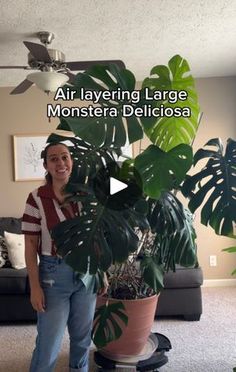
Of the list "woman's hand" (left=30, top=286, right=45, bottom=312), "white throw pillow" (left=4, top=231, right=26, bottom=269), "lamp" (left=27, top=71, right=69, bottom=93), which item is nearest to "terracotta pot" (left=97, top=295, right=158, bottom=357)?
"woman's hand" (left=30, top=286, right=45, bottom=312)

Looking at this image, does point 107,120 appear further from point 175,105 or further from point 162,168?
point 175,105

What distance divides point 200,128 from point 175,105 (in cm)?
234

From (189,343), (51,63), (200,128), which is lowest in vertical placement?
(189,343)

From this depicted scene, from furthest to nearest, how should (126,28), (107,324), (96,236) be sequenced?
(126,28) < (107,324) < (96,236)

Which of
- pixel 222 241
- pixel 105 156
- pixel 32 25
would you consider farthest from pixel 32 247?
pixel 222 241

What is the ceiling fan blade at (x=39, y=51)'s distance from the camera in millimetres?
2057

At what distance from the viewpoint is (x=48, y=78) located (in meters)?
2.32

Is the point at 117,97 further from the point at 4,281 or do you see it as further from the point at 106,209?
the point at 4,281

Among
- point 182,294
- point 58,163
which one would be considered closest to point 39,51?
point 58,163

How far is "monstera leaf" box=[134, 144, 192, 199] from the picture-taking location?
1301 mm

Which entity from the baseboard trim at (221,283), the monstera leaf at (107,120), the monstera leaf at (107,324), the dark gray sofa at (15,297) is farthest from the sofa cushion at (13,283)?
the baseboard trim at (221,283)

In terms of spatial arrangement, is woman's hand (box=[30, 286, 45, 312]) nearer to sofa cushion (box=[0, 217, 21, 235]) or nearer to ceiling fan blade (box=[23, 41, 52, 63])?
ceiling fan blade (box=[23, 41, 52, 63])

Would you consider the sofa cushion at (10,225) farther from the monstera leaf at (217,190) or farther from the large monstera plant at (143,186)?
the monstera leaf at (217,190)

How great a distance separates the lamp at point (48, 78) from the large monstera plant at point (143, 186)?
0.79m
